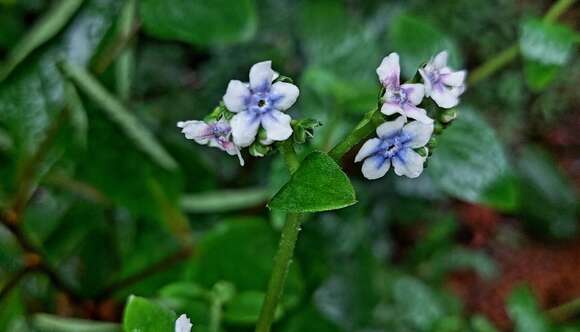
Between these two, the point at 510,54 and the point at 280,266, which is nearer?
the point at 280,266

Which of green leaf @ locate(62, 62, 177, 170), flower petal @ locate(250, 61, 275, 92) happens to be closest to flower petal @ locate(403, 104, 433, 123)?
flower petal @ locate(250, 61, 275, 92)

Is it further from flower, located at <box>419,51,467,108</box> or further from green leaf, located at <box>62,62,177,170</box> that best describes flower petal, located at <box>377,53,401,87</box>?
green leaf, located at <box>62,62,177,170</box>

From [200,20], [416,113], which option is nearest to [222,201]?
[200,20]

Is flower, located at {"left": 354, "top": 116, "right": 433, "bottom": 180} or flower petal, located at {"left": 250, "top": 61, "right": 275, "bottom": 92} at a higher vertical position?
flower petal, located at {"left": 250, "top": 61, "right": 275, "bottom": 92}

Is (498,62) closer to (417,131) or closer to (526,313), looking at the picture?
(526,313)

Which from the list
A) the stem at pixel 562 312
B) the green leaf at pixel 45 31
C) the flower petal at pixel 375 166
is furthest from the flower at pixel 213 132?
the stem at pixel 562 312

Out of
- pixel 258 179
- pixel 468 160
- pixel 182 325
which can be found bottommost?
pixel 182 325

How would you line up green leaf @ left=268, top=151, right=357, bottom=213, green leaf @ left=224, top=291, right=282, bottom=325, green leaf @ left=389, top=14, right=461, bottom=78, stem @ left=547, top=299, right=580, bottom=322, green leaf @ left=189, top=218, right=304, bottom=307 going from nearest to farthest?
1. green leaf @ left=268, top=151, right=357, bottom=213
2. green leaf @ left=224, top=291, right=282, bottom=325
3. green leaf @ left=189, top=218, right=304, bottom=307
4. green leaf @ left=389, top=14, right=461, bottom=78
5. stem @ left=547, top=299, right=580, bottom=322
